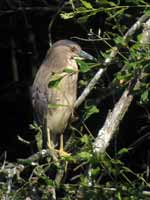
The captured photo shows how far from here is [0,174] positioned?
3988 mm

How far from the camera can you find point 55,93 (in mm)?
5215

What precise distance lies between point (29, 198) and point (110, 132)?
51 centimetres

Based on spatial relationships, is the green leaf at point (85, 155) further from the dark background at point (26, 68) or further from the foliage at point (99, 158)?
the dark background at point (26, 68)

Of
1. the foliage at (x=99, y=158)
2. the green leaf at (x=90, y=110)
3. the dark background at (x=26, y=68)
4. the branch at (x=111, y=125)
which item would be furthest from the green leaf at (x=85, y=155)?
the dark background at (x=26, y=68)

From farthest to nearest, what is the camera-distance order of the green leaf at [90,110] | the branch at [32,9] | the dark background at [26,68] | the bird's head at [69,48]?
the dark background at [26,68], the branch at [32,9], the bird's head at [69,48], the green leaf at [90,110]

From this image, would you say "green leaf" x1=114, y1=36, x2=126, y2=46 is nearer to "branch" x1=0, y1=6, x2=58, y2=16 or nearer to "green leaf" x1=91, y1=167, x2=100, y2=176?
"green leaf" x1=91, y1=167, x2=100, y2=176

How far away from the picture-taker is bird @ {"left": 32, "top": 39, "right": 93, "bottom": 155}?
5.20 metres

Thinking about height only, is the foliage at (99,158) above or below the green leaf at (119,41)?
below

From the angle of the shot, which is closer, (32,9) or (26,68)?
(32,9)

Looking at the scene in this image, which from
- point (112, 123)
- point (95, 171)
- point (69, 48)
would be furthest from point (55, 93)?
point (95, 171)

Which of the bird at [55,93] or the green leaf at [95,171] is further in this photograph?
the bird at [55,93]

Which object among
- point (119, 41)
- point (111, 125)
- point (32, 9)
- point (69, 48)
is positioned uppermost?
point (32, 9)

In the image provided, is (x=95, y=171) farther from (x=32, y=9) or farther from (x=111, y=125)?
(x=32, y=9)

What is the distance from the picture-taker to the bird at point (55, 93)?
17.0 feet
